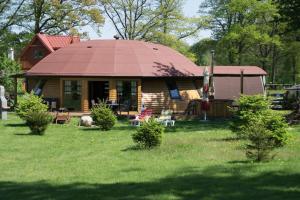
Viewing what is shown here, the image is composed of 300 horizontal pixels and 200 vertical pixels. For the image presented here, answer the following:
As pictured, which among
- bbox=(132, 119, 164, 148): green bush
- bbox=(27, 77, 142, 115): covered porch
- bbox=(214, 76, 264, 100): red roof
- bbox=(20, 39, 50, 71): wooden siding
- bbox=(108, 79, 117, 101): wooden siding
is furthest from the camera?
bbox=(20, 39, 50, 71): wooden siding

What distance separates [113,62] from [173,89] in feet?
13.9

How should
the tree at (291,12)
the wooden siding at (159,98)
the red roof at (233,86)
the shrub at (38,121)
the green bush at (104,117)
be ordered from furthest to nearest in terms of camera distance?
1. the red roof at (233,86)
2. the wooden siding at (159,98)
3. the tree at (291,12)
4. the green bush at (104,117)
5. the shrub at (38,121)

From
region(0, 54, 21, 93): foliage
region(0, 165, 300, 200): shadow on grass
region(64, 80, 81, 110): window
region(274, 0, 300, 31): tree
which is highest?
region(274, 0, 300, 31): tree

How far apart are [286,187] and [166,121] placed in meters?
15.3

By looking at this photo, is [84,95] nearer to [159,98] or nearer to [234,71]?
[159,98]

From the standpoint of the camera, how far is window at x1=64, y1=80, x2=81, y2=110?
3209cm

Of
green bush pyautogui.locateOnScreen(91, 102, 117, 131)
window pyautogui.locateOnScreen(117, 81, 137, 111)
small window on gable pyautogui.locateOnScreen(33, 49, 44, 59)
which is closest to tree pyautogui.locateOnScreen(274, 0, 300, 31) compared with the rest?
green bush pyautogui.locateOnScreen(91, 102, 117, 131)

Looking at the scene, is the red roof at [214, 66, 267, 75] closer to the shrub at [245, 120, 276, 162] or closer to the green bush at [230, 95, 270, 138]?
the green bush at [230, 95, 270, 138]

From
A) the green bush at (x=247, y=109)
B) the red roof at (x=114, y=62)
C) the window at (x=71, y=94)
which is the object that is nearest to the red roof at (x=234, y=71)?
the red roof at (x=114, y=62)

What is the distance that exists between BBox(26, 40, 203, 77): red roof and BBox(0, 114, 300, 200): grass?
12719mm

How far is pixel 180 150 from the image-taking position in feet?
48.5

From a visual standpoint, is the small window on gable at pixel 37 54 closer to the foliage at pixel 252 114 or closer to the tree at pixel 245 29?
the tree at pixel 245 29

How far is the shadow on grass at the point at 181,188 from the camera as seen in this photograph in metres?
8.43

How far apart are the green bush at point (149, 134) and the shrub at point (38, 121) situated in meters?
5.60
